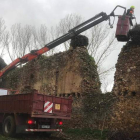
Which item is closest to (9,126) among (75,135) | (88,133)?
(75,135)

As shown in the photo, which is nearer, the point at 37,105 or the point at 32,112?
the point at 32,112

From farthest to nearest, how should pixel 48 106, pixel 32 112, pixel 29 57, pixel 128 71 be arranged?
pixel 29 57 → pixel 128 71 → pixel 48 106 → pixel 32 112

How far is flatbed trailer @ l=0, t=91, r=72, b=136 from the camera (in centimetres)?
917

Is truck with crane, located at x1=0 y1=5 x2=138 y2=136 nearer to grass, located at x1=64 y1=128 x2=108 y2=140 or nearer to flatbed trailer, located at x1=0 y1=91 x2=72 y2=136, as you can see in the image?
flatbed trailer, located at x1=0 y1=91 x2=72 y2=136

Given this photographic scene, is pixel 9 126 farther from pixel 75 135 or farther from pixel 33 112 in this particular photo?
pixel 75 135

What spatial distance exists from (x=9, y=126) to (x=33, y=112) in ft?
5.74

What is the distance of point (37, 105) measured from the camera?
30.2ft

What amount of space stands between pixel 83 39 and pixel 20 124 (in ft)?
24.6

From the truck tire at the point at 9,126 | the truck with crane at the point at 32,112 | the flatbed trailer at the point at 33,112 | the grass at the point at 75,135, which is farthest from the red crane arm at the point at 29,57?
the truck tire at the point at 9,126

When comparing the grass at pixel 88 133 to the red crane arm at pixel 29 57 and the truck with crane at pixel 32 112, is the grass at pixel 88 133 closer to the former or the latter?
the truck with crane at pixel 32 112

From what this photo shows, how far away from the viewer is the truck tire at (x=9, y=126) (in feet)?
31.5

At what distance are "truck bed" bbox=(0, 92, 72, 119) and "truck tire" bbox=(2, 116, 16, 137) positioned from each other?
341mm

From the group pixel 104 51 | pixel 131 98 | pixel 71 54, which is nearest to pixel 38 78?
pixel 71 54

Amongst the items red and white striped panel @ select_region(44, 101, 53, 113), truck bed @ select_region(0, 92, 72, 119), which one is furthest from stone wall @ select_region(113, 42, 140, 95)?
red and white striped panel @ select_region(44, 101, 53, 113)
